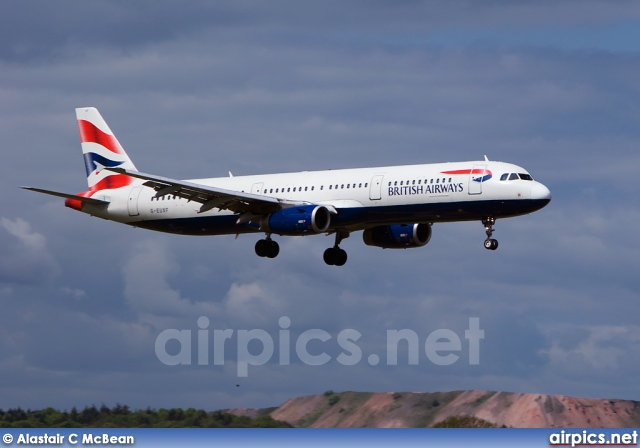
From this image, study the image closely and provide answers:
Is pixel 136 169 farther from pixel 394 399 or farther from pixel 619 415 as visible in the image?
pixel 619 415

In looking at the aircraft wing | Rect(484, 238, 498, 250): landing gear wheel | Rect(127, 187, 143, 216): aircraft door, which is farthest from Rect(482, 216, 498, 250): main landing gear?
Rect(127, 187, 143, 216): aircraft door

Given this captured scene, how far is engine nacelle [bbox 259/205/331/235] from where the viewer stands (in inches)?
3295

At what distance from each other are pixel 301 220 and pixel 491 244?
9644 millimetres

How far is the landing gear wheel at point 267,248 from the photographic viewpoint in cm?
8994

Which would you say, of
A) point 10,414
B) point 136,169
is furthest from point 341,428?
point 136,169

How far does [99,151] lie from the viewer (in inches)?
3826

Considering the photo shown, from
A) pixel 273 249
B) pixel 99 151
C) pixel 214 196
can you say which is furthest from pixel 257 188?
pixel 99 151

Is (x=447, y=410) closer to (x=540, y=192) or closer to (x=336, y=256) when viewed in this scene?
(x=540, y=192)

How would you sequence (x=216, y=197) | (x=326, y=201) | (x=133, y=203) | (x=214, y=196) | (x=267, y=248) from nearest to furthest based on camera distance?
(x=326, y=201), (x=214, y=196), (x=216, y=197), (x=267, y=248), (x=133, y=203)

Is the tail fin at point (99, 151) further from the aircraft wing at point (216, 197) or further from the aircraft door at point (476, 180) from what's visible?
the aircraft door at point (476, 180)

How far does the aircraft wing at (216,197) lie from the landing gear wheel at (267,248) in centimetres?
266

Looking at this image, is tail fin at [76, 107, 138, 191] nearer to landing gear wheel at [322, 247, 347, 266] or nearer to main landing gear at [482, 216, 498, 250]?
landing gear wheel at [322, 247, 347, 266]

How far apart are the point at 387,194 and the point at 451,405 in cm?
1303

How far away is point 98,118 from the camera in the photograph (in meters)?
98.6
